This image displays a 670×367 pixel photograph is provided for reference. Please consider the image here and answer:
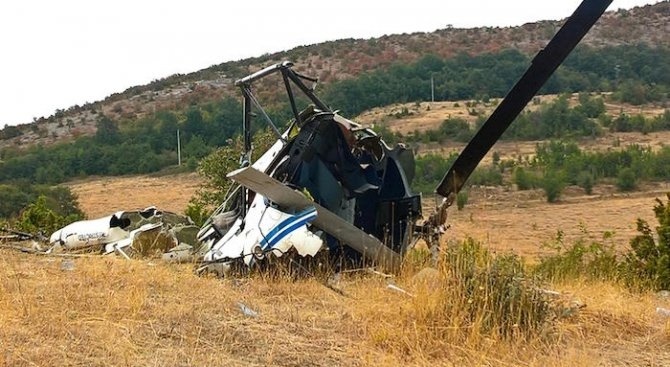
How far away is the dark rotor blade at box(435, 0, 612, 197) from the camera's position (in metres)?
7.08

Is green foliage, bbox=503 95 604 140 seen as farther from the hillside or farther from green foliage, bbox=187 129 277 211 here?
green foliage, bbox=187 129 277 211

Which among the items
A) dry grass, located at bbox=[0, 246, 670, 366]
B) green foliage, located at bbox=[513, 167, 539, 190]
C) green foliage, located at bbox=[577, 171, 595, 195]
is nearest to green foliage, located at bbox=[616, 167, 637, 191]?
green foliage, located at bbox=[577, 171, 595, 195]

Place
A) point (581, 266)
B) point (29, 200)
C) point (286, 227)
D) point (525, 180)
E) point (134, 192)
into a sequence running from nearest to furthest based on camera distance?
point (286, 227), point (581, 266), point (29, 200), point (525, 180), point (134, 192)

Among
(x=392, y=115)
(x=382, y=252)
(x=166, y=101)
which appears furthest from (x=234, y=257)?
(x=166, y=101)

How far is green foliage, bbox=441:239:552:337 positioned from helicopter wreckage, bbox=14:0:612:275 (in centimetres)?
232

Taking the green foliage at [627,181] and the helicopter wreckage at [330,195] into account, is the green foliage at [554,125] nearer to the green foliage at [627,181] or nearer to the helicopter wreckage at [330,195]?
the green foliage at [627,181]

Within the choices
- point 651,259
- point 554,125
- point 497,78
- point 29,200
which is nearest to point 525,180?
point 554,125

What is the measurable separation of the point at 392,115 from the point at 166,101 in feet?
89.6

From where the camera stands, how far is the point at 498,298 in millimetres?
5387

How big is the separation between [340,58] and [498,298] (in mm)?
65796

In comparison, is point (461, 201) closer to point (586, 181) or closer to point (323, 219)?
point (586, 181)

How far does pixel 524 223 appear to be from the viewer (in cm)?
2292

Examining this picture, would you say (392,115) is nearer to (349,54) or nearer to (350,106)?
(350,106)

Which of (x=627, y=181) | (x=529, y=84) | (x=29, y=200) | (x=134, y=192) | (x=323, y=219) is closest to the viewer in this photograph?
(x=529, y=84)
